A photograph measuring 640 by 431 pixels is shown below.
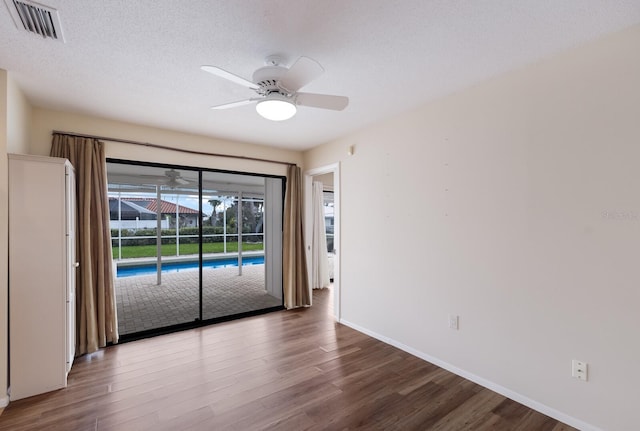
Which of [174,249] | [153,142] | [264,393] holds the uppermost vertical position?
[153,142]

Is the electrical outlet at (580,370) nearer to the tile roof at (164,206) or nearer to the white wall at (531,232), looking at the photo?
the white wall at (531,232)

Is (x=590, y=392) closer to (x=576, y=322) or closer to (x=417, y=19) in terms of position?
(x=576, y=322)

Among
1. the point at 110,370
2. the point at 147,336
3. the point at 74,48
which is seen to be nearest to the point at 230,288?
the point at 147,336

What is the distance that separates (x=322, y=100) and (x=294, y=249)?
2.93 meters

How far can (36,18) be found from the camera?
66.2 inches

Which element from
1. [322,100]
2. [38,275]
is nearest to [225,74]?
[322,100]

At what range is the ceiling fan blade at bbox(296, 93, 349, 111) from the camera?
2105mm

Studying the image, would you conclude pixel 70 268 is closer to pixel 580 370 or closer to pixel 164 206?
pixel 580 370

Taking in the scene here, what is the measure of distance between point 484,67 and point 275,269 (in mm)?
4300

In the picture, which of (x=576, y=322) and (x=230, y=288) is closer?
(x=576, y=322)

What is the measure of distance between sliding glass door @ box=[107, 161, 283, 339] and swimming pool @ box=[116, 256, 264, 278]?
3 centimetres

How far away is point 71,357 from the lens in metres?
2.71

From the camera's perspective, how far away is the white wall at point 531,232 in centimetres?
181

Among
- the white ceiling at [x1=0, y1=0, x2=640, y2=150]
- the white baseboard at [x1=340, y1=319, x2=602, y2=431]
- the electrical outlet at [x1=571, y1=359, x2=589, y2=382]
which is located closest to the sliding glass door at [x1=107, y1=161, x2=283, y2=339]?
the white ceiling at [x1=0, y1=0, x2=640, y2=150]
